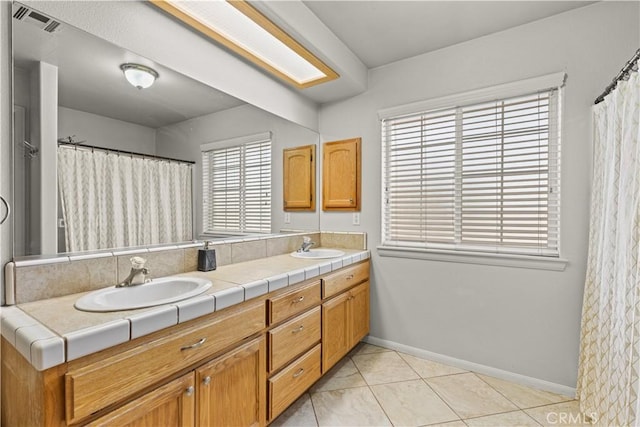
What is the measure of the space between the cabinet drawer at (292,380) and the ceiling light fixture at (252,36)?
196 cm

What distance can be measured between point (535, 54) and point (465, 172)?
2.92 feet

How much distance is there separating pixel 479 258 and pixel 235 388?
6.11 ft

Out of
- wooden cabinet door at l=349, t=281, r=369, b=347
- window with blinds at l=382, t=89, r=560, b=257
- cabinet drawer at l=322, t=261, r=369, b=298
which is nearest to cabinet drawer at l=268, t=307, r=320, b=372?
cabinet drawer at l=322, t=261, r=369, b=298

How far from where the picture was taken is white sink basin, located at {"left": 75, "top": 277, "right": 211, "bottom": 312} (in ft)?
3.52

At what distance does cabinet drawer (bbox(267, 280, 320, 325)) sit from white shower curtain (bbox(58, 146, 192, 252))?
0.69 m

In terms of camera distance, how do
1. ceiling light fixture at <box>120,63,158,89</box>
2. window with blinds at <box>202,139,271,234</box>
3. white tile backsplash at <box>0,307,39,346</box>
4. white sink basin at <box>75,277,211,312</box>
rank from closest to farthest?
1. white tile backsplash at <box>0,307,39,346</box>
2. white sink basin at <box>75,277,211,312</box>
3. ceiling light fixture at <box>120,63,158,89</box>
4. window with blinds at <box>202,139,271,234</box>

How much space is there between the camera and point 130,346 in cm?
96

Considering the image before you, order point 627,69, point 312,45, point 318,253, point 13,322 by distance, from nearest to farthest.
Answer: point 13,322 → point 627,69 → point 312,45 → point 318,253

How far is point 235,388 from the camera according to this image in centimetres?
133

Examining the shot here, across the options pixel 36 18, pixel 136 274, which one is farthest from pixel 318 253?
pixel 36 18

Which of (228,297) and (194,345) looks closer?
(194,345)

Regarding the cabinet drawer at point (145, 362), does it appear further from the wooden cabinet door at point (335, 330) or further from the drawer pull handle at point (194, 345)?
the wooden cabinet door at point (335, 330)

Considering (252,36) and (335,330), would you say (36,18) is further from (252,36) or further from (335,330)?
(335,330)

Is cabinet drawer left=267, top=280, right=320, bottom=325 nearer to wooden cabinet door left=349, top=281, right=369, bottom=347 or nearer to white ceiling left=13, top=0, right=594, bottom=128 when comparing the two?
wooden cabinet door left=349, top=281, right=369, bottom=347
